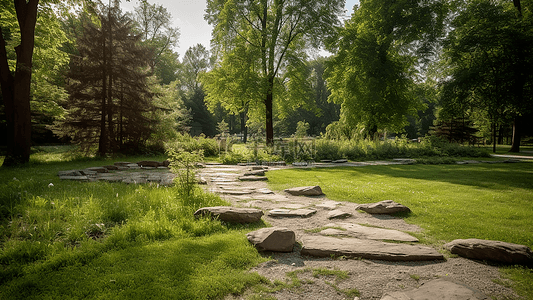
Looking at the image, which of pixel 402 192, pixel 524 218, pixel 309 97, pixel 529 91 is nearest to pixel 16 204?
pixel 402 192

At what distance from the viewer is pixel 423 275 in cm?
248

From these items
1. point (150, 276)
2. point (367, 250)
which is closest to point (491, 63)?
point (367, 250)

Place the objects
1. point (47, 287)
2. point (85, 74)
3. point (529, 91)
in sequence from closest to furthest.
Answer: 1. point (47, 287)
2. point (85, 74)
3. point (529, 91)

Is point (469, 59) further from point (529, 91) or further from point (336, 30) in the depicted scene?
point (336, 30)

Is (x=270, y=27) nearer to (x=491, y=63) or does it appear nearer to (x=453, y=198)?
(x=491, y=63)

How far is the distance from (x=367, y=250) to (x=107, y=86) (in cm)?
1411

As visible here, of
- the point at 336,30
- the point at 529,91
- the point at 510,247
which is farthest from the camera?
the point at 336,30

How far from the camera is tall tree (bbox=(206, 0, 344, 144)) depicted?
16.0 meters

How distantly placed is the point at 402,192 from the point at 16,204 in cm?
761

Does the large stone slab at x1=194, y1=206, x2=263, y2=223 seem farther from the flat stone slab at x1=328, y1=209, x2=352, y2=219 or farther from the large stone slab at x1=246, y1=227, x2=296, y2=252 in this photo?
the flat stone slab at x1=328, y1=209, x2=352, y2=219

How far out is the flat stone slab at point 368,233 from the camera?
3.37 meters

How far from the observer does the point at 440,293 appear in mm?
2004

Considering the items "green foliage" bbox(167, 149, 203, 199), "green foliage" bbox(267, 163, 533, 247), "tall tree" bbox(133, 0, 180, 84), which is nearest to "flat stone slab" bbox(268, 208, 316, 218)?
"green foliage" bbox(267, 163, 533, 247)

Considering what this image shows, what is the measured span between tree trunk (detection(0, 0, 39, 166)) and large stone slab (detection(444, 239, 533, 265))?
1291cm
